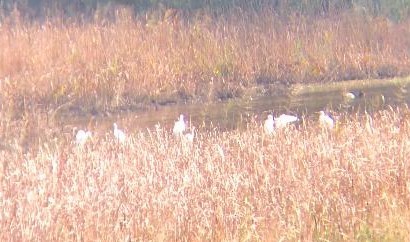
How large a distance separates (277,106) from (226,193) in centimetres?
840

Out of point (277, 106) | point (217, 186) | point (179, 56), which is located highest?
point (217, 186)

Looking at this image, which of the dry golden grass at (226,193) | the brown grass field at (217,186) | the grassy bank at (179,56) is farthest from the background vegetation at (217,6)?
the dry golden grass at (226,193)

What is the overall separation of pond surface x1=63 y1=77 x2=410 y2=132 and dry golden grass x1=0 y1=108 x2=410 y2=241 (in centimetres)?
479

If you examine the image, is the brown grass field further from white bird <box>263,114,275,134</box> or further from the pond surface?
the pond surface

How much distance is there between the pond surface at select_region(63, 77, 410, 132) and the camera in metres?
12.4

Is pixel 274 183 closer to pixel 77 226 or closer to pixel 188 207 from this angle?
pixel 188 207

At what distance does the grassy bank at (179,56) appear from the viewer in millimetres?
14719

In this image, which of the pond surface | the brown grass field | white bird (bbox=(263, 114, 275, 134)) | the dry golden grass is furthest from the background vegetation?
the dry golden grass

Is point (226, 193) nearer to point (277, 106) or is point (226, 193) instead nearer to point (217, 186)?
point (217, 186)

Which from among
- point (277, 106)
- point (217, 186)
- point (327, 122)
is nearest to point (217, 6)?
point (277, 106)

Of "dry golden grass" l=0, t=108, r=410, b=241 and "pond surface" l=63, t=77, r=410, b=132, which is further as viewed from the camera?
"pond surface" l=63, t=77, r=410, b=132

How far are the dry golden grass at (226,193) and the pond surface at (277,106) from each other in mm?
4793

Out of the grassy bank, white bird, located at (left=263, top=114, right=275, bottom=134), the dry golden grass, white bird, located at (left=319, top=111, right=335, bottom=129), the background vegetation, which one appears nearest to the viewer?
the dry golden grass

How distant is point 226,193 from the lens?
5609mm
